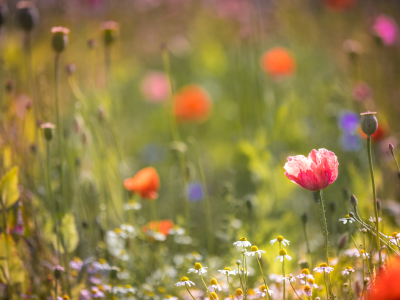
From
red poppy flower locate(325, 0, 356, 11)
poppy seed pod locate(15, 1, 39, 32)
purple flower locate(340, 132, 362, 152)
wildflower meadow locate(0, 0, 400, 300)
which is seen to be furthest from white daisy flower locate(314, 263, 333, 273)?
red poppy flower locate(325, 0, 356, 11)

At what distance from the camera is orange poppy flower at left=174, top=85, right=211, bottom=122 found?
1944 millimetres

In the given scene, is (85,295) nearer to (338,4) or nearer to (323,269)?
(323,269)

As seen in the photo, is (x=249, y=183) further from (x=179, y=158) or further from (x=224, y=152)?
(x=179, y=158)

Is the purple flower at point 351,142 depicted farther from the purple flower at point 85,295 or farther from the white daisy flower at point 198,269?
the purple flower at point 85,295

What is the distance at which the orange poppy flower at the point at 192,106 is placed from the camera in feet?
6.38

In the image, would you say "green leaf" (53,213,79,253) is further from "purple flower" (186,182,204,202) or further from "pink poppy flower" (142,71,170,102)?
"pink poppy flower" (142,71,170,102)

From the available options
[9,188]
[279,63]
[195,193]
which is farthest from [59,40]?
[279,63]

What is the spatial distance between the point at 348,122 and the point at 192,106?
0.82 metres

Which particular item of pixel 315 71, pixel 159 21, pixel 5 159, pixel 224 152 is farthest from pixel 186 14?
pixel 5 159

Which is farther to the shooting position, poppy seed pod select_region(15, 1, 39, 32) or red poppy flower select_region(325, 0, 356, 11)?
red poppy flower select_region(325, 0, 356, 11)

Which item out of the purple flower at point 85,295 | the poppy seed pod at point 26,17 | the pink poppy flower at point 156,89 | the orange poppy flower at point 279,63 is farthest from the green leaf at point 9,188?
the pink poppy flower at point 156,89

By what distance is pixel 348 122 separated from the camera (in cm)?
132

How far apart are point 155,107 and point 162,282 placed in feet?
5.77

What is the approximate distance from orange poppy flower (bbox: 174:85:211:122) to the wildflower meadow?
10mm
